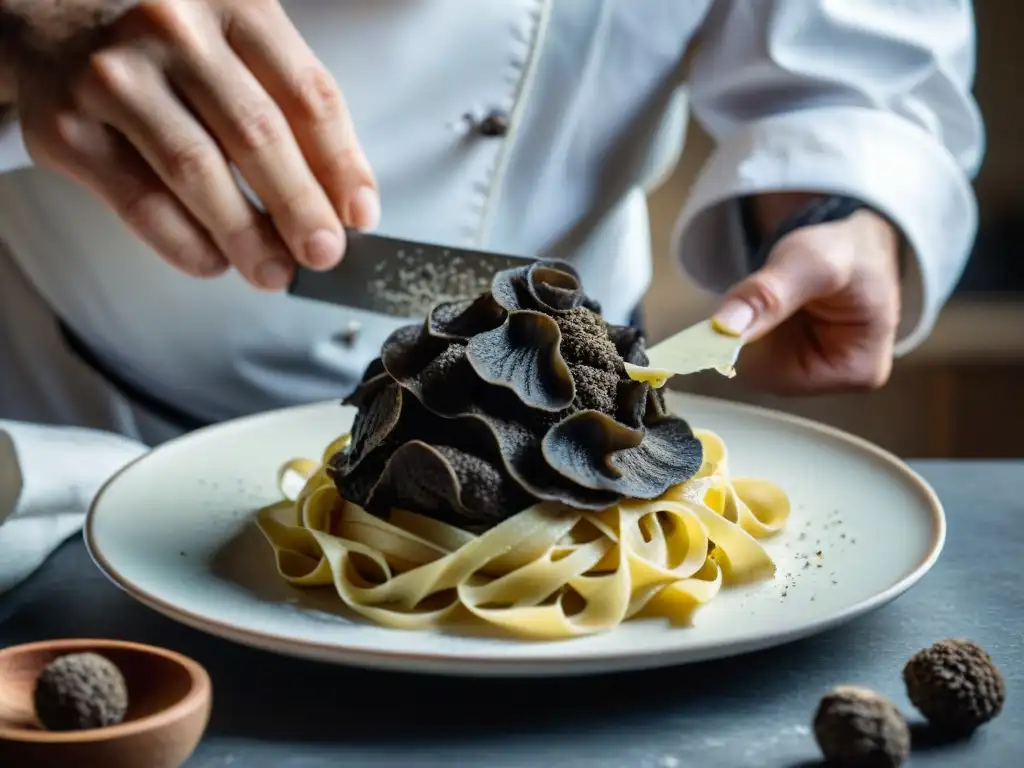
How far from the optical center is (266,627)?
2.85 ft

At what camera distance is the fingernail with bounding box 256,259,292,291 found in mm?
1233

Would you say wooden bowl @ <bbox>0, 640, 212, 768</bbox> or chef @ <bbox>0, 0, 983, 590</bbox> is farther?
chef @ <bbox>0, 0, 983, 590</bbox>

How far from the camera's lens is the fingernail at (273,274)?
4.05ft

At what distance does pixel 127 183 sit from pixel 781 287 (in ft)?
2.25

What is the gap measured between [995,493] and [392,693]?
0.81 meters

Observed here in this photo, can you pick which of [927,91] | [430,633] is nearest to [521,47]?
[927,91]

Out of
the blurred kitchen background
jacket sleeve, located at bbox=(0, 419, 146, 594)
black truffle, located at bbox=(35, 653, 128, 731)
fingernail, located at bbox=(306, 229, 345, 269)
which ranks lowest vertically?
the blurred kitchen background

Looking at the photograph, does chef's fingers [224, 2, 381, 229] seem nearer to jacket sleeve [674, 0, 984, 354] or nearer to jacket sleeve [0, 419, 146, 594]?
jacket sleeve [0, 419, 146, 594]

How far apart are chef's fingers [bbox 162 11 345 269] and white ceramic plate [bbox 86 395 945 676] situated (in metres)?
0.27

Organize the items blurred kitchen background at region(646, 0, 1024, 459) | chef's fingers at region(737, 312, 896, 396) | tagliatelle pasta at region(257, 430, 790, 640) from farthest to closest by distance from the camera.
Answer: blurred kitchen background at region(646, 0, 1024, 459) → chef's fingers at region(737, 312, 896, 396) → tagliatelle pasta at region(257, 430, 790, 640)

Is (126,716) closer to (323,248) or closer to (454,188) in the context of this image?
(323,248)

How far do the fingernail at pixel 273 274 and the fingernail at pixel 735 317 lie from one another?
0.43 meters

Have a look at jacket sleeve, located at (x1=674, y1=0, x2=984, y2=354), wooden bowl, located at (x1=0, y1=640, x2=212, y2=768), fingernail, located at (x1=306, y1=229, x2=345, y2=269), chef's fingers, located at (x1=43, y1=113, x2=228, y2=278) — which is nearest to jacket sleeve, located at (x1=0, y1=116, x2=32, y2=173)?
chef's fingers, located at (x1=43, y1=113, x2=228, y2=278)

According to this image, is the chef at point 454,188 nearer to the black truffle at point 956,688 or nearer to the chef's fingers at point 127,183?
the chef's fingers at point 127,183
